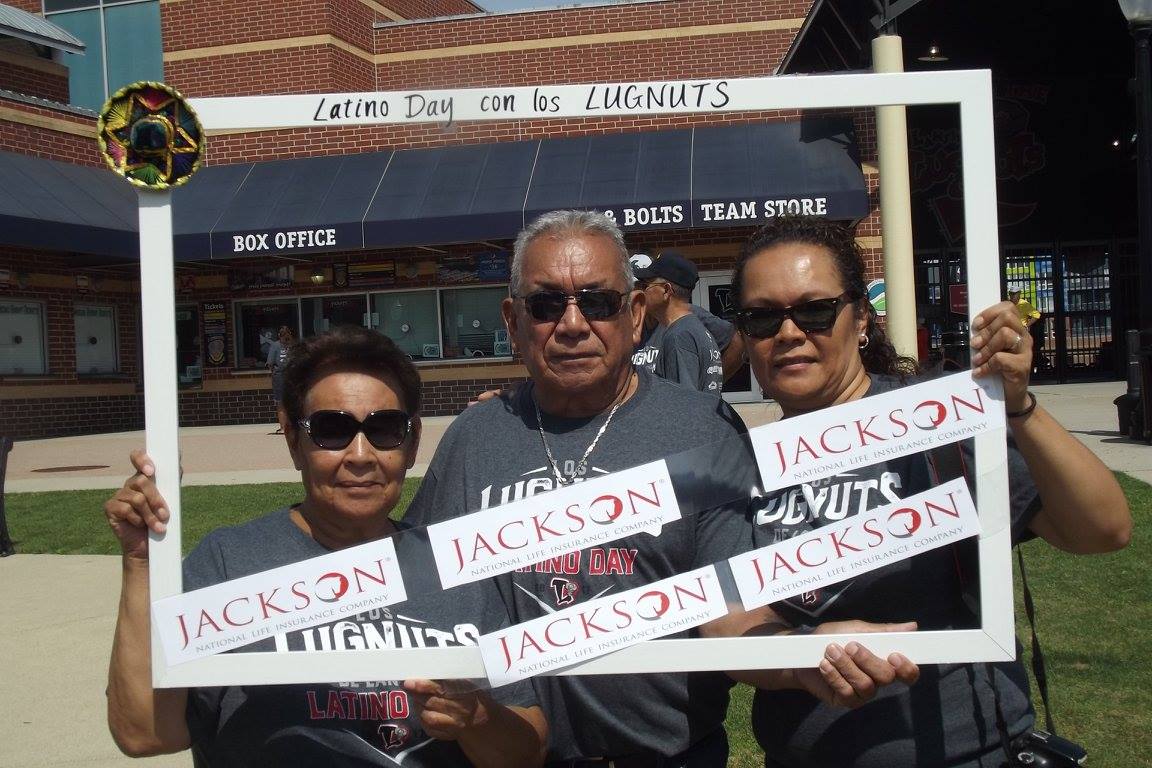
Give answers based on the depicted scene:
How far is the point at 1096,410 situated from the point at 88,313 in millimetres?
17084

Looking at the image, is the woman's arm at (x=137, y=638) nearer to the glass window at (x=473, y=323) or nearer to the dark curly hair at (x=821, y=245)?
the dark curly hair at (x=821, y=245)

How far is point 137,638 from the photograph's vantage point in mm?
1969

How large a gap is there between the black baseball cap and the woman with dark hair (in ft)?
10.7

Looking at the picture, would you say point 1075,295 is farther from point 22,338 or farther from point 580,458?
point 580,458

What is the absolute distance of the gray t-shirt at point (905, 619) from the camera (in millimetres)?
1977

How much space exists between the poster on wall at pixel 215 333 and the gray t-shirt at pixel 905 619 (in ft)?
52.1

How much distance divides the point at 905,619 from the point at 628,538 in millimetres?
562

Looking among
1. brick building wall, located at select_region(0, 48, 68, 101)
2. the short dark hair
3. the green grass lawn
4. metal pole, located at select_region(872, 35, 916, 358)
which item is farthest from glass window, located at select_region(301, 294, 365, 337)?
the short dark hair

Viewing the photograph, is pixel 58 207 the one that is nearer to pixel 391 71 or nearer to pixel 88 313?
pixel 88 313

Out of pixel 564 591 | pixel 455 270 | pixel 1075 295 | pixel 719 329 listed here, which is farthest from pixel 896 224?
pixel 1075 295

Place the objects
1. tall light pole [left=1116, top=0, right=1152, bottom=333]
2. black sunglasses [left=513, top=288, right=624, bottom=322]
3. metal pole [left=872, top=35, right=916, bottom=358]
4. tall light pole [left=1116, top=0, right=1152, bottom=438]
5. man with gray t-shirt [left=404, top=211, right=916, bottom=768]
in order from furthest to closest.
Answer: tall light pole [left=1116, top=0, right=1152, bottom=333] < tall light pole [left=1116, top=0, right=1152, bottom=438] < metal pole [left=872, top=35, right=916, bottom=358] < black sunglasses [left=513, top=288, right=624, bottom=322] < man with gray t-shirt [left=404, top=211, right=916, bottom=768]

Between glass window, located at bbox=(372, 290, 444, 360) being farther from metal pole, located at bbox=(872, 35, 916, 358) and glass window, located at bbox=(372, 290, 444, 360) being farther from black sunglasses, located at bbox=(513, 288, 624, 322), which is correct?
black sunglasses, located at bbox=(513, 288, 624, 322)

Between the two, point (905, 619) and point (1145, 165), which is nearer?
point (905, 619)

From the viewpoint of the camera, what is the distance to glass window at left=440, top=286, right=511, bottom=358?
62.6ft
